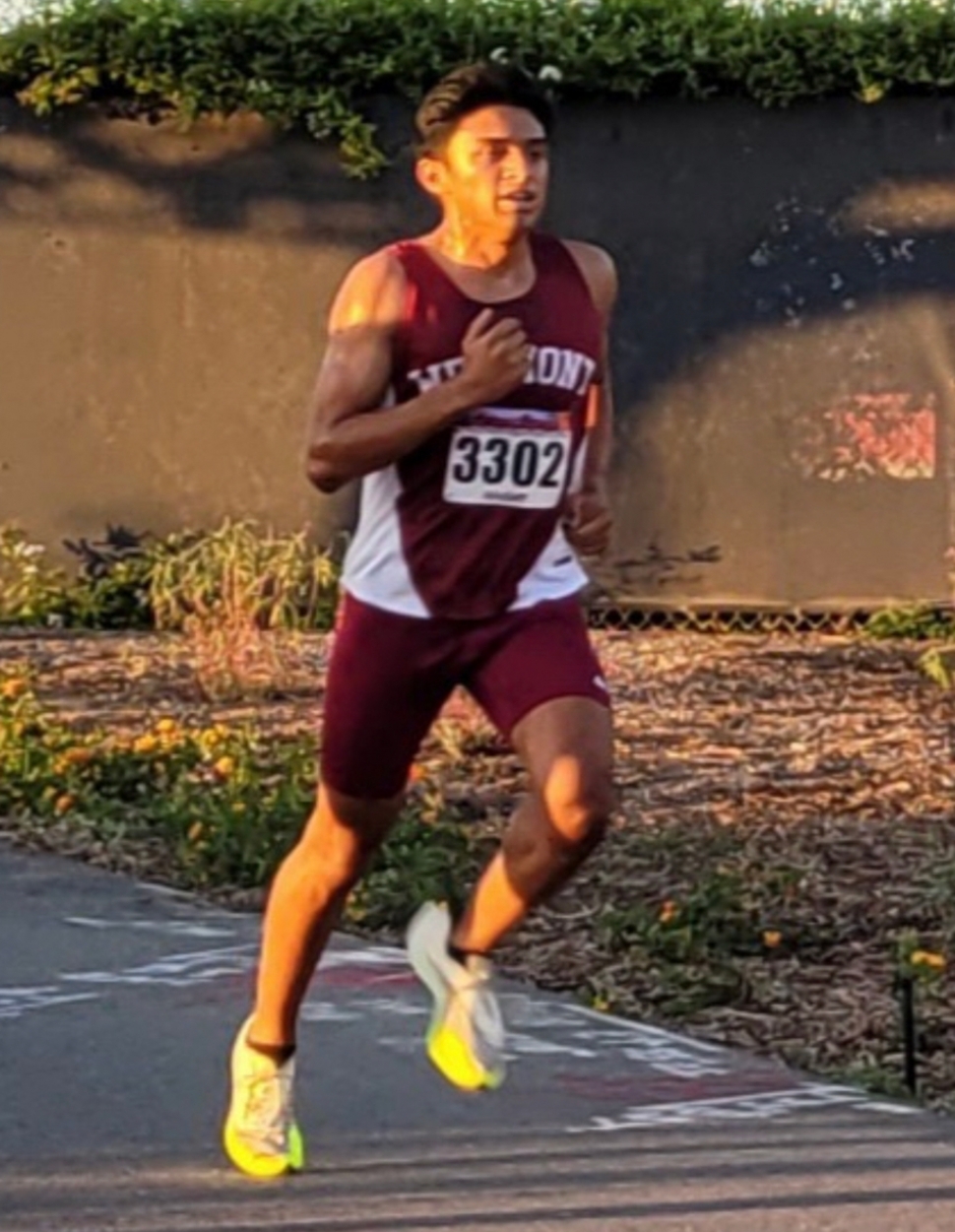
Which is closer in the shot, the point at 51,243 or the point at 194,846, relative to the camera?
the point at 194,846

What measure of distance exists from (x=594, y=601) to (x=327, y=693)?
756 centimetres

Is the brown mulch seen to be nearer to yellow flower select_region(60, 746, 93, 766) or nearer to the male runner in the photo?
yellow flower select_region(60, 746, 93, 766)

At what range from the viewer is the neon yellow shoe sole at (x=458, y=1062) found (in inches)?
218

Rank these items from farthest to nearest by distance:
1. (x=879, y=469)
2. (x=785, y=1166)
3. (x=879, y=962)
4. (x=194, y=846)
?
(x=879, y=469) → (x=194, y=846) → (x=879, y=962) → (x=785, y=1166)

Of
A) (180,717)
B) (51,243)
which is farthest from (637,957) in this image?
(51,243)

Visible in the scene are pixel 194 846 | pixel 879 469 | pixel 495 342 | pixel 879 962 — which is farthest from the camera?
pixel 879 469

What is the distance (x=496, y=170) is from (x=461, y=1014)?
1.48 metres

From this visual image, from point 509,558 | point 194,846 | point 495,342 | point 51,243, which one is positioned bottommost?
point 194,846

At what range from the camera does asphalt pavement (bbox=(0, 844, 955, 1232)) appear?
212 inches

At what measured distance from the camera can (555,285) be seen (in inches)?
221

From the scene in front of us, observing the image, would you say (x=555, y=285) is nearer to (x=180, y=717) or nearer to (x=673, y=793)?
(x=673, y=793)

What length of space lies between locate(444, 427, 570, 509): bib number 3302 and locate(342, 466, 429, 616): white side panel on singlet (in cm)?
12

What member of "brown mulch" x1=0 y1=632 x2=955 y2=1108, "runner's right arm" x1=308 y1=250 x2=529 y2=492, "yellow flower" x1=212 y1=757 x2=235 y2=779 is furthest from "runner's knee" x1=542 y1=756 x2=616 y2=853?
"yellow flower" x1=212 y1=757 x2=235 y2=779

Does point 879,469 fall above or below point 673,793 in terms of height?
above
